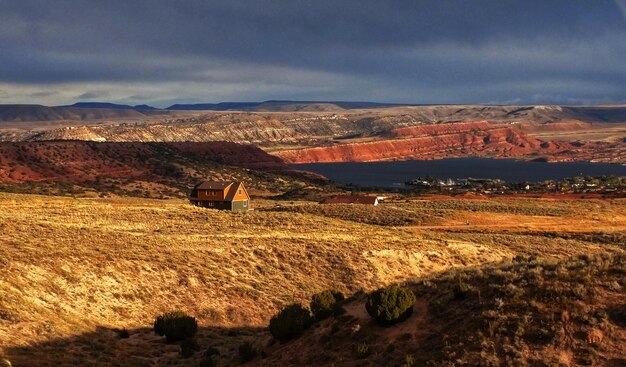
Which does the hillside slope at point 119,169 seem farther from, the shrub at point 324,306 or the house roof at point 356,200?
the shrub at point 324,306

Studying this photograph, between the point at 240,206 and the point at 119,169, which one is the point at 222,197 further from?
the point at 119,169

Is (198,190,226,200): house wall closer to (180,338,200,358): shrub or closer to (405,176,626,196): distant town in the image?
(180,338,200,358): shrub

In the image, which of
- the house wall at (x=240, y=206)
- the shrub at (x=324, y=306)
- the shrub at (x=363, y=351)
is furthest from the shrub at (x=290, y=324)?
the house wall at (x=240, y=206)

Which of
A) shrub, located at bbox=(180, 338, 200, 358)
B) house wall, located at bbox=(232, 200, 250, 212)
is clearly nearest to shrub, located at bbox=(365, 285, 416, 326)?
shrub, located at bbox=(180, 338, 200, 358)

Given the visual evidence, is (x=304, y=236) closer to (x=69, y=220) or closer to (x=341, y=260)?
(x=341, y=260)

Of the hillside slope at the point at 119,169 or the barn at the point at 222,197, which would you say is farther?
the hillside slope at the point at 119,169

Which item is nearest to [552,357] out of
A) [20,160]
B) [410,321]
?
[410,321]
